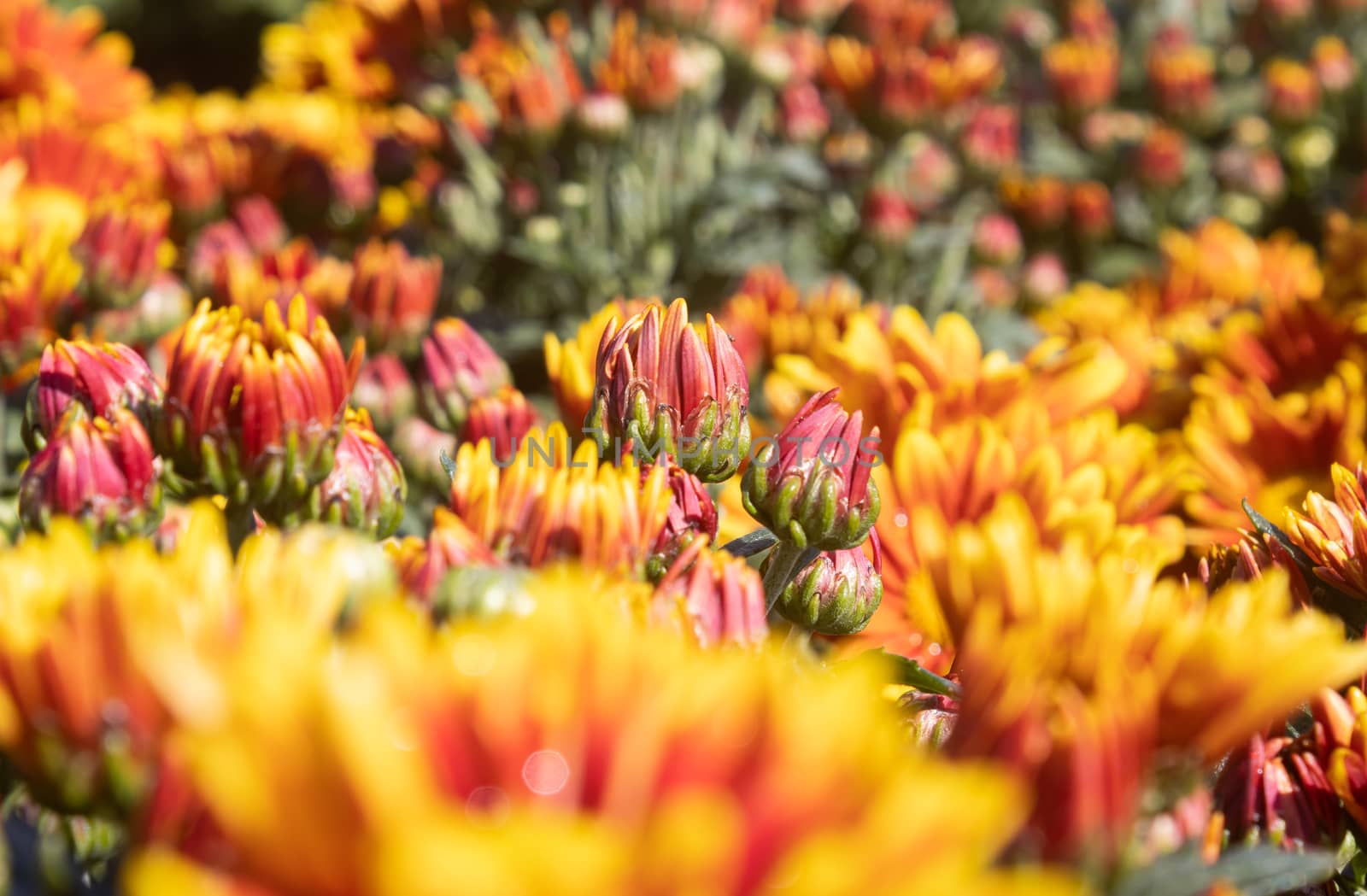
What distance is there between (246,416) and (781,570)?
224 millimetres

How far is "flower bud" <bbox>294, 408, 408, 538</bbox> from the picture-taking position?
0.49m

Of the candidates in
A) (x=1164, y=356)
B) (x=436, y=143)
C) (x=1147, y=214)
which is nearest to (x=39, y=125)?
(x=436, y=143)

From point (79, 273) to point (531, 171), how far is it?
0.52 metres

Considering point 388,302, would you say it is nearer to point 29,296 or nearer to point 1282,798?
point 29,296

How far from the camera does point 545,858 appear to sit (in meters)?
0.20

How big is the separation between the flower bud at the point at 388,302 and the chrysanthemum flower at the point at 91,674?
22.0 inches

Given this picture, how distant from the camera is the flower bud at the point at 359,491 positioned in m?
0.49

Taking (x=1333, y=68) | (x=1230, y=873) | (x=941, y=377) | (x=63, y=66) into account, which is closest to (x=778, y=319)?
(x=941, y=377)

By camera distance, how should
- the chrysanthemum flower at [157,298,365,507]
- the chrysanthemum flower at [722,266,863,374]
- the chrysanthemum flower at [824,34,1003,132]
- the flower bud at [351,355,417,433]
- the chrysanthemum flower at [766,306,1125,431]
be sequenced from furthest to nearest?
the chrysanthemum flower at [824,34,1003,132]
the chrysanthemum flower at [722,266,863,374]
the flower bud at [351,355,417,433]
the chrysanthemum flower at [766,306,1125,431]
the chrysanthemum flower at [157,298,365,507]

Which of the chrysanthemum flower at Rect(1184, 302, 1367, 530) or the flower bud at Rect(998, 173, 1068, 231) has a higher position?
the flower bud at Rect(998, 173, 1068, 231)

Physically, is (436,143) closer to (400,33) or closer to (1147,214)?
(400,33)

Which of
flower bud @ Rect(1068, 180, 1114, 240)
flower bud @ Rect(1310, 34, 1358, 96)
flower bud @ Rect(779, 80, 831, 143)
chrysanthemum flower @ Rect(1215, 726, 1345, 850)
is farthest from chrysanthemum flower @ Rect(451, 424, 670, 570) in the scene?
flower bud @ Rect(1310, 34, 1358, 96)

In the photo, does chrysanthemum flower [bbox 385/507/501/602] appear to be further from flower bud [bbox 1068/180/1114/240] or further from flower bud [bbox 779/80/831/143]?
flower bud [bbox 1068/180/1114/240]

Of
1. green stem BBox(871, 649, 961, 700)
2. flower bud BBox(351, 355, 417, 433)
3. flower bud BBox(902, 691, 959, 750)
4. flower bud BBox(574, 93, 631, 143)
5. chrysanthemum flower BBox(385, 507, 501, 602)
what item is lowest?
flower bud BBox(902, 691, 959, 750)
